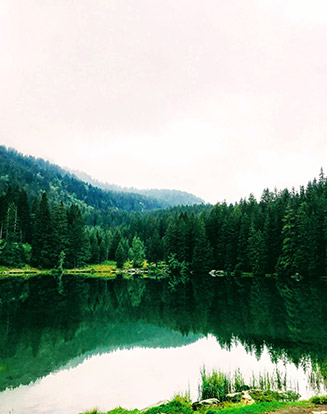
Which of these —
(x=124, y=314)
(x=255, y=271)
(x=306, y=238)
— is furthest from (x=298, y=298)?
(x=255, y=271)

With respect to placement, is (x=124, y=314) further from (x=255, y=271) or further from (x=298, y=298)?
(x=255, y=271)

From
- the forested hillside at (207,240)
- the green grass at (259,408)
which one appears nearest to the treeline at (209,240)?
the forested hillside at (207,240)

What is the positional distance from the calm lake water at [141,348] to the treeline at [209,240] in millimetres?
33568

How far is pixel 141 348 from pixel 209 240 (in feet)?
244

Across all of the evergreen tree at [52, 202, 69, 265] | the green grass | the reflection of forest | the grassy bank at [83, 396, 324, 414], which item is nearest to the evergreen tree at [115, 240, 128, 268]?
the evergreen tree at [52, 202, 69, 265]

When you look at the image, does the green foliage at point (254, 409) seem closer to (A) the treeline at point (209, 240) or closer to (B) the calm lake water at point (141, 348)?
(B) the calm lake water at point (141, 348)

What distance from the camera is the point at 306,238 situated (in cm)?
6838

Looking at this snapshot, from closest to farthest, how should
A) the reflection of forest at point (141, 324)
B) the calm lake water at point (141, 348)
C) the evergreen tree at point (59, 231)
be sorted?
the calm lake water at point (141, 348) → the reflection of forest at point (141, 324) → the evergreen tree at point (59, 231)

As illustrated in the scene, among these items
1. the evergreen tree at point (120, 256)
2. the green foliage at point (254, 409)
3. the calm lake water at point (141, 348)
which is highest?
the evergreen tree at point (120, 256)

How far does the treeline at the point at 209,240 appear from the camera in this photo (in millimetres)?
70438

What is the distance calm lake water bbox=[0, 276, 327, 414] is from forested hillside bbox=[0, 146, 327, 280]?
3401 centimetres

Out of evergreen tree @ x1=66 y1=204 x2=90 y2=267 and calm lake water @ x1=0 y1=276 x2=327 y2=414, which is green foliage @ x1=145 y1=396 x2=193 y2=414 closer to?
calm lake water @ x1=0 y1=276 x2=327 y2=414

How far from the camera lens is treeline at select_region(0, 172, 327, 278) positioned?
70.4 metres

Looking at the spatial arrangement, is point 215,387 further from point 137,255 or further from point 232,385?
point 137,255
